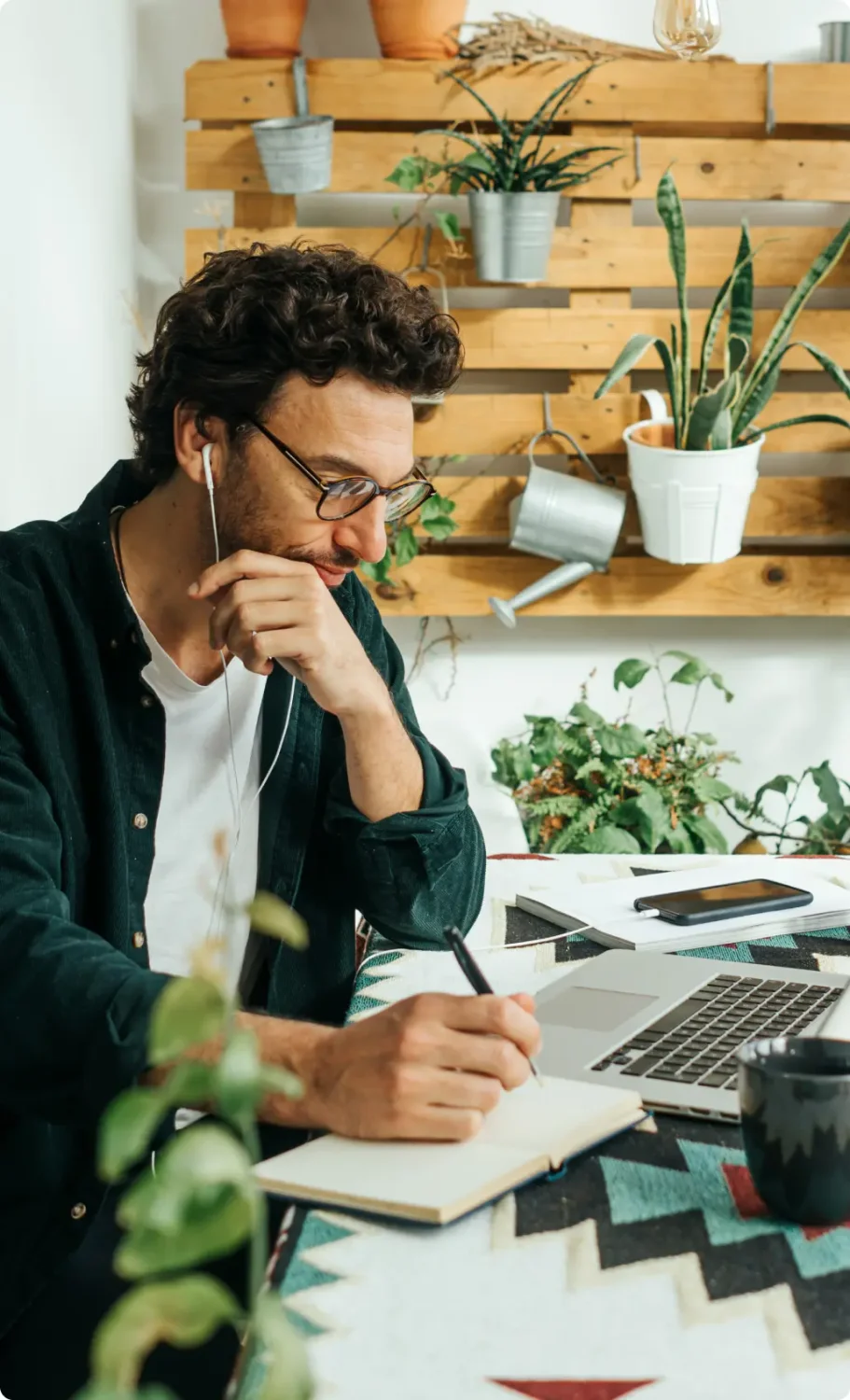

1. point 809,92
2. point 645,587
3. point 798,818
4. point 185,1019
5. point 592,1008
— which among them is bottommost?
point 798,818

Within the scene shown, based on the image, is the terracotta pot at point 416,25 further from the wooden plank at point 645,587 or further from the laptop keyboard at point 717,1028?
the laptop keyboard at point 717,1028

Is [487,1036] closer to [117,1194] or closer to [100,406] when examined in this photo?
[117,1194]

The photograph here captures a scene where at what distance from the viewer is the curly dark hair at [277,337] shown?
4.60 ft

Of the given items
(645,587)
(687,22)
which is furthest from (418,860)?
(645,587)

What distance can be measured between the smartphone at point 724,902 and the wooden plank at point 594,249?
1688mm

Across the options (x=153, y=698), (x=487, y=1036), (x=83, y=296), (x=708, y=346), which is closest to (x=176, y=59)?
(x=83, y=296)

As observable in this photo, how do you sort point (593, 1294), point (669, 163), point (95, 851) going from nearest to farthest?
point (593, 1294)
point (95, 851)
point (669, 163)

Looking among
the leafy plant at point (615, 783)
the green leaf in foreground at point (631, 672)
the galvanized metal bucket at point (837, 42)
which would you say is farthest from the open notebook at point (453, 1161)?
the galvanized metal bucket at point (837, 42)

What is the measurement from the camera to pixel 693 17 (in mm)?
1887

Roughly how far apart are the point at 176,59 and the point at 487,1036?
2500mm

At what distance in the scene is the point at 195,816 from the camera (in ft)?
4.73

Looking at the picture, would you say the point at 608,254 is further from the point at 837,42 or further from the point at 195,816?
the point at 195,816

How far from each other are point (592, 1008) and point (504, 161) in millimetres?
1956

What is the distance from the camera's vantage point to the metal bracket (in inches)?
105
